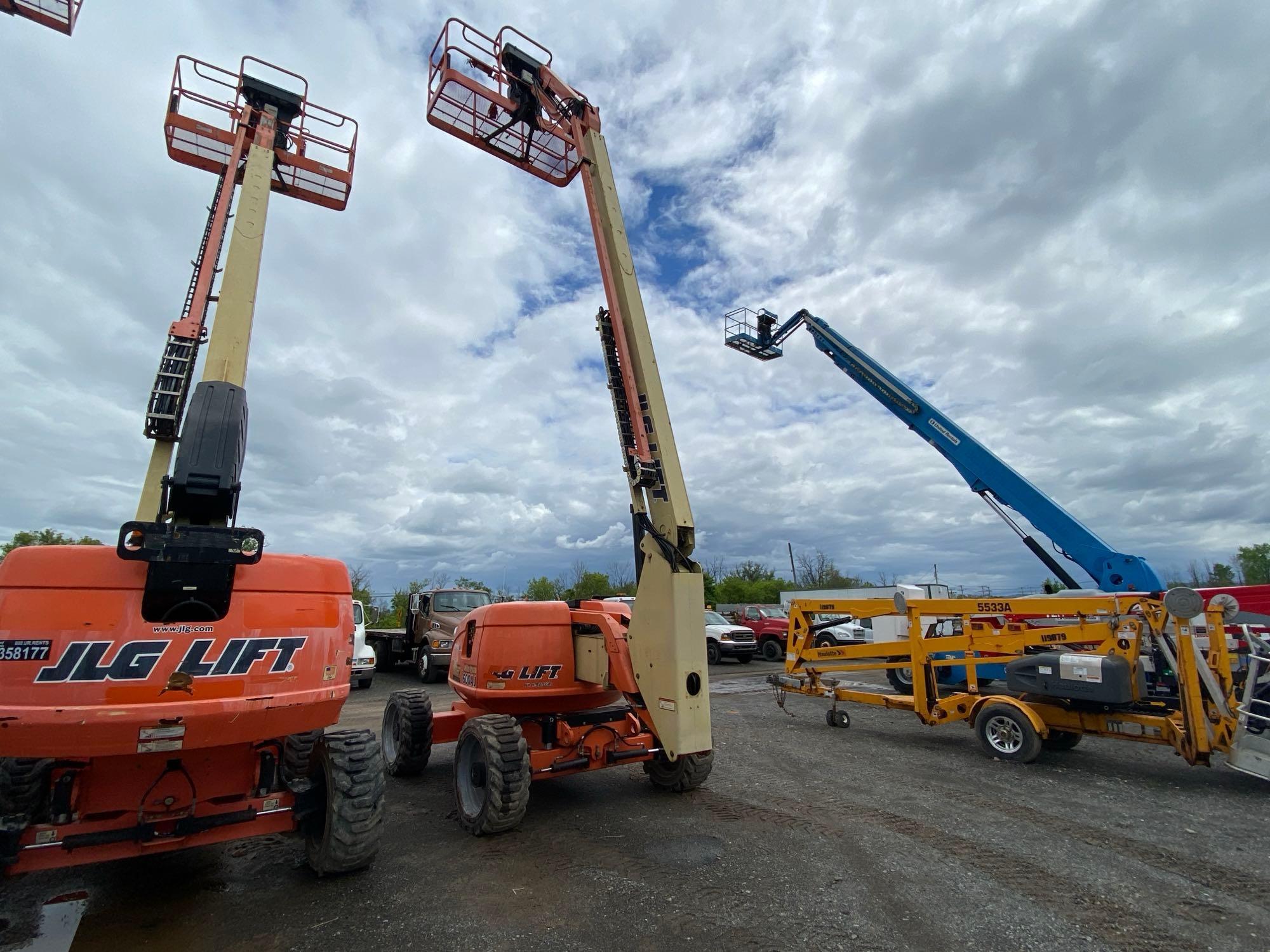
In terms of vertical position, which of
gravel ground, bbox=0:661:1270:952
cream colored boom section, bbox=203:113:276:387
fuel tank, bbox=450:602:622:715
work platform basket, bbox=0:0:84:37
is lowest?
gravel ground, bbox=0:661:1270:952

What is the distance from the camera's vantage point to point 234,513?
12.7 feet

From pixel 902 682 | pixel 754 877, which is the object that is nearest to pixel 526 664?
pixel 754 877

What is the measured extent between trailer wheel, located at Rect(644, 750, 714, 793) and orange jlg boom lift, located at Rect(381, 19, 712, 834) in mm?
13

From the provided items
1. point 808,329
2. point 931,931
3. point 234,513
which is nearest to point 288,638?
point 234,513

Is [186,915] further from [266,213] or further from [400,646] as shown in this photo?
[400,646]

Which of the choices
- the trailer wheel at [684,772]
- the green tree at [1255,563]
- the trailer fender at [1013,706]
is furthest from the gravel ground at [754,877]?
the green tree at [1255,563]

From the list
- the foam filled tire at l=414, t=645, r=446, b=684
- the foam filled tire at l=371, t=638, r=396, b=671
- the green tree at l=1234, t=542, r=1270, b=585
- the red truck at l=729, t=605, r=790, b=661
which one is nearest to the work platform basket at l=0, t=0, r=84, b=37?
the foam filled tire at l=414, t=645, r=446, b=684

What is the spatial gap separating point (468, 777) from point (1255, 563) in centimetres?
7014

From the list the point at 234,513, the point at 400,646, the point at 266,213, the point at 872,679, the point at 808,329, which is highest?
the point at 808,329

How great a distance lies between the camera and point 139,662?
10.5ft

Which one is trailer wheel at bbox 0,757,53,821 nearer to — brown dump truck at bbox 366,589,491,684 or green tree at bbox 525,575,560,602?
brown dump truck at bbox 366,589,491,684

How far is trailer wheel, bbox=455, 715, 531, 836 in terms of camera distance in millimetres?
5047

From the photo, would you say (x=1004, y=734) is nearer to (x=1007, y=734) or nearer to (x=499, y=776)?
(x=1007, y=734)

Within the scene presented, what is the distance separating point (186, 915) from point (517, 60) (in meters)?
7.65
